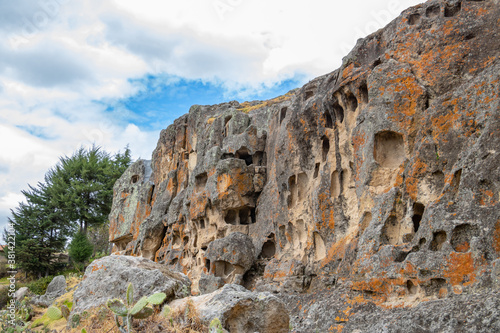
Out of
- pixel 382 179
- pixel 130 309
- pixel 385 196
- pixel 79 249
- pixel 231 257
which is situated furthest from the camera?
pixel 79 249

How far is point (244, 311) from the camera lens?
654 centimetres

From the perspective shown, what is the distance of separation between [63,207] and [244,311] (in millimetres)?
41213

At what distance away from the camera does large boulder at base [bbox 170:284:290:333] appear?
6.42 m

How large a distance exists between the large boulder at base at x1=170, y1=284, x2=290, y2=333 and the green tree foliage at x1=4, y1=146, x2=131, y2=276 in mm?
34677

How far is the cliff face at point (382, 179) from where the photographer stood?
329 inches

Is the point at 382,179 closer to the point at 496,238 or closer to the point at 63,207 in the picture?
the point at 496,238

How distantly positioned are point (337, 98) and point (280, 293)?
6.61m

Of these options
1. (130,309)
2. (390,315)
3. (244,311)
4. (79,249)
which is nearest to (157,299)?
(130,309)

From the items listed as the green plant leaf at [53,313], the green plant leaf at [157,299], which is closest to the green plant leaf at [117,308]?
the green plant leaf at [157,299]

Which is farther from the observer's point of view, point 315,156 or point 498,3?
point 315,156

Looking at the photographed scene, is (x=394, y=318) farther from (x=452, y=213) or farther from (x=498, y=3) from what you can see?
(x=498, y=3)

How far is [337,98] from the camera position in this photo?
1435cm

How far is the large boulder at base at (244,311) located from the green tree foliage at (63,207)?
114 ft

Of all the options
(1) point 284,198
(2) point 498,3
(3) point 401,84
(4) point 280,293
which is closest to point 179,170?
(1) point 284,198
